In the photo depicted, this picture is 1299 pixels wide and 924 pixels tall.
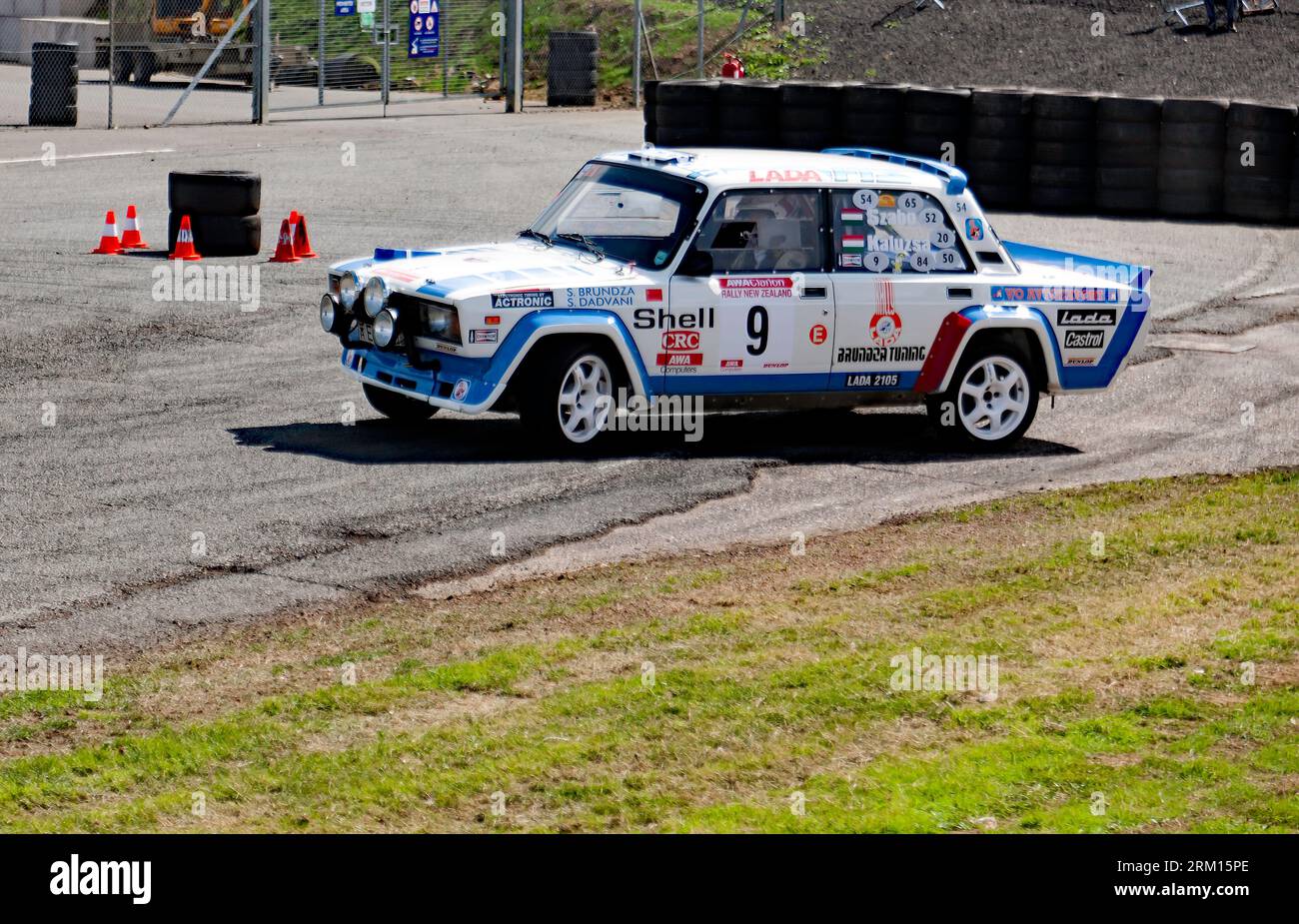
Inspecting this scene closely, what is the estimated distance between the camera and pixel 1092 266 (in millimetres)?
12734

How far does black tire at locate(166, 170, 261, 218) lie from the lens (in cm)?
1783

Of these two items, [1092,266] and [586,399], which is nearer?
[586,399]

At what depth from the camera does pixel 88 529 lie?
898 cm

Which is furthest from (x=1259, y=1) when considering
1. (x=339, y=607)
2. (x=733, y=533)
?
(x=339, y=607)

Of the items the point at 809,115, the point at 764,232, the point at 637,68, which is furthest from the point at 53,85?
the point at 764,232

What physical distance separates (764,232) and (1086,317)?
7.94ft

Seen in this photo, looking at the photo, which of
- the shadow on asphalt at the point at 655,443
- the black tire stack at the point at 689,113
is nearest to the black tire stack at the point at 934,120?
the black tire stack at the point at 689,113

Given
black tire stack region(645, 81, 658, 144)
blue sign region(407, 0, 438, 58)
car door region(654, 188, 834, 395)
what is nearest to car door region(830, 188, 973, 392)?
car door region(654, 188, 834, 395)

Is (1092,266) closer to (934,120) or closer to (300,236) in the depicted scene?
(300,236)

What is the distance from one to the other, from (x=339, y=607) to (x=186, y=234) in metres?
10.5

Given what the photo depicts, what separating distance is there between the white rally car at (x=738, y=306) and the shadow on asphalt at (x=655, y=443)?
0.75 feet

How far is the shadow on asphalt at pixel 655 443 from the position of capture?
1099cm

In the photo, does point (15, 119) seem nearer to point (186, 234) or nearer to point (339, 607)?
point (186, 234)

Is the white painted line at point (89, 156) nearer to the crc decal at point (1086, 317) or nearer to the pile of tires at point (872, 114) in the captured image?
the pile of tires at point (872, 114)
